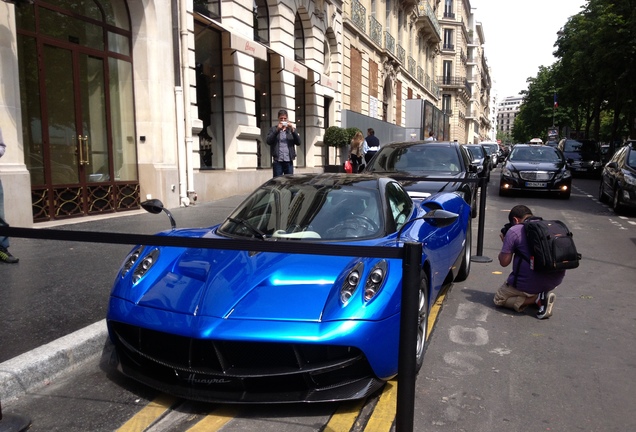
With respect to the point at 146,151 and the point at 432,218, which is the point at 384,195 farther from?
the point at 146,151

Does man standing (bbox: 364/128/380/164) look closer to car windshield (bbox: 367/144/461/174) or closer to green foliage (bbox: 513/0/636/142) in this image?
car windshield (bbox: 367/144/461/174)

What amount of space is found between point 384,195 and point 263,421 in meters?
2.10

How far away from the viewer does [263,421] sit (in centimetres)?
286

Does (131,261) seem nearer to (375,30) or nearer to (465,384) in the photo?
(465,384)

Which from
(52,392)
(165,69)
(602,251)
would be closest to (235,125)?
(165,69)

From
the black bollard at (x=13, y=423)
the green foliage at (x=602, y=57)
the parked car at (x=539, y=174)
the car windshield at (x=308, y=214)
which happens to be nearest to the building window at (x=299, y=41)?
the parked car at (x=539, y=174)

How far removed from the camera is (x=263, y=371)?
8.95 feet

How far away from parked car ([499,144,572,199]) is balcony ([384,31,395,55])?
1781 cm

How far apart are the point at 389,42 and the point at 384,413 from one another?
31.6 meters

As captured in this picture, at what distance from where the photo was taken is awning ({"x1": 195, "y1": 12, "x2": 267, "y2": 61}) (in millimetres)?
13273

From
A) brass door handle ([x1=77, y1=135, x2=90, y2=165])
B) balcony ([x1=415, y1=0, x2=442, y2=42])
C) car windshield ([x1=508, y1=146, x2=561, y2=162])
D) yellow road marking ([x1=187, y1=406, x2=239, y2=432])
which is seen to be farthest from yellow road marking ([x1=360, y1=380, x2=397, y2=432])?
balcony ([x1=415, y1=0, x2=442, y2=42])

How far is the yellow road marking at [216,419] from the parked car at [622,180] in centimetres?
1109

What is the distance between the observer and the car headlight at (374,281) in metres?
2.96

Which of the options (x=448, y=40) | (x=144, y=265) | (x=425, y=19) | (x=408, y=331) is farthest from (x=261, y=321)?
(x=448, y=40)
